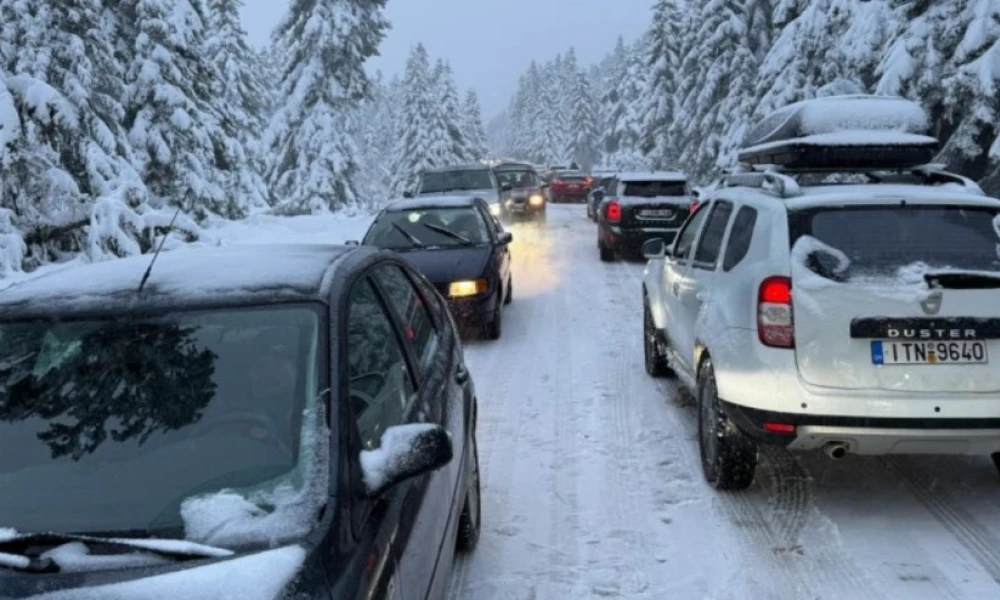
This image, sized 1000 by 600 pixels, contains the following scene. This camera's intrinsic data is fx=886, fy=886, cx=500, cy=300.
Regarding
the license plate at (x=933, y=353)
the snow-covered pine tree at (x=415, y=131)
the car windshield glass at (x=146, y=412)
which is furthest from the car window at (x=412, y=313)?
the snow-covered pine tree at (x=415, y=131)

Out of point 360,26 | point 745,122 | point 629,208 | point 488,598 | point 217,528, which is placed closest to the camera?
point 217,528

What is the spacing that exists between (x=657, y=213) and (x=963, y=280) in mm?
12922

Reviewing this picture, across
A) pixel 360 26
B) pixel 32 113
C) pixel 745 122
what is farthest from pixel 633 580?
pixel 360 26

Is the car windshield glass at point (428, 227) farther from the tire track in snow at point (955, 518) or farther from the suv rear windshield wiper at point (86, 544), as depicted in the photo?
the suv rear windshield wiper at point (86, 544)

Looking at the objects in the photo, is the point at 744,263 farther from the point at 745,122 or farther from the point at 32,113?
the point at 745,122

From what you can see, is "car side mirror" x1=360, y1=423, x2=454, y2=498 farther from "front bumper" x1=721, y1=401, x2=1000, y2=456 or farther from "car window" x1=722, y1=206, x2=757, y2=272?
"car window" x1=722, y1=206, x2=757, y2=272

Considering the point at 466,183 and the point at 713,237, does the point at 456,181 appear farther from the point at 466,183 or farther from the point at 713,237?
the point at 713,237

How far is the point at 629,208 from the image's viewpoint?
17.5 metres

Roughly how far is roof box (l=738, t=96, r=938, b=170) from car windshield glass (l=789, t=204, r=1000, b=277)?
1.36 m

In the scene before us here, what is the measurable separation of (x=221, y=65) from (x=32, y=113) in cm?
3552

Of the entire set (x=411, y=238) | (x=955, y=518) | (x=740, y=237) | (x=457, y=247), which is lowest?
(x=955, y=518)

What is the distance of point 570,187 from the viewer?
1794 inches

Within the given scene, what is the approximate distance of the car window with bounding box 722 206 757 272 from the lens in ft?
17.9

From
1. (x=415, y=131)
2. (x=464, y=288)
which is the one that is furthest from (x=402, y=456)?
(x=415, y=131)
